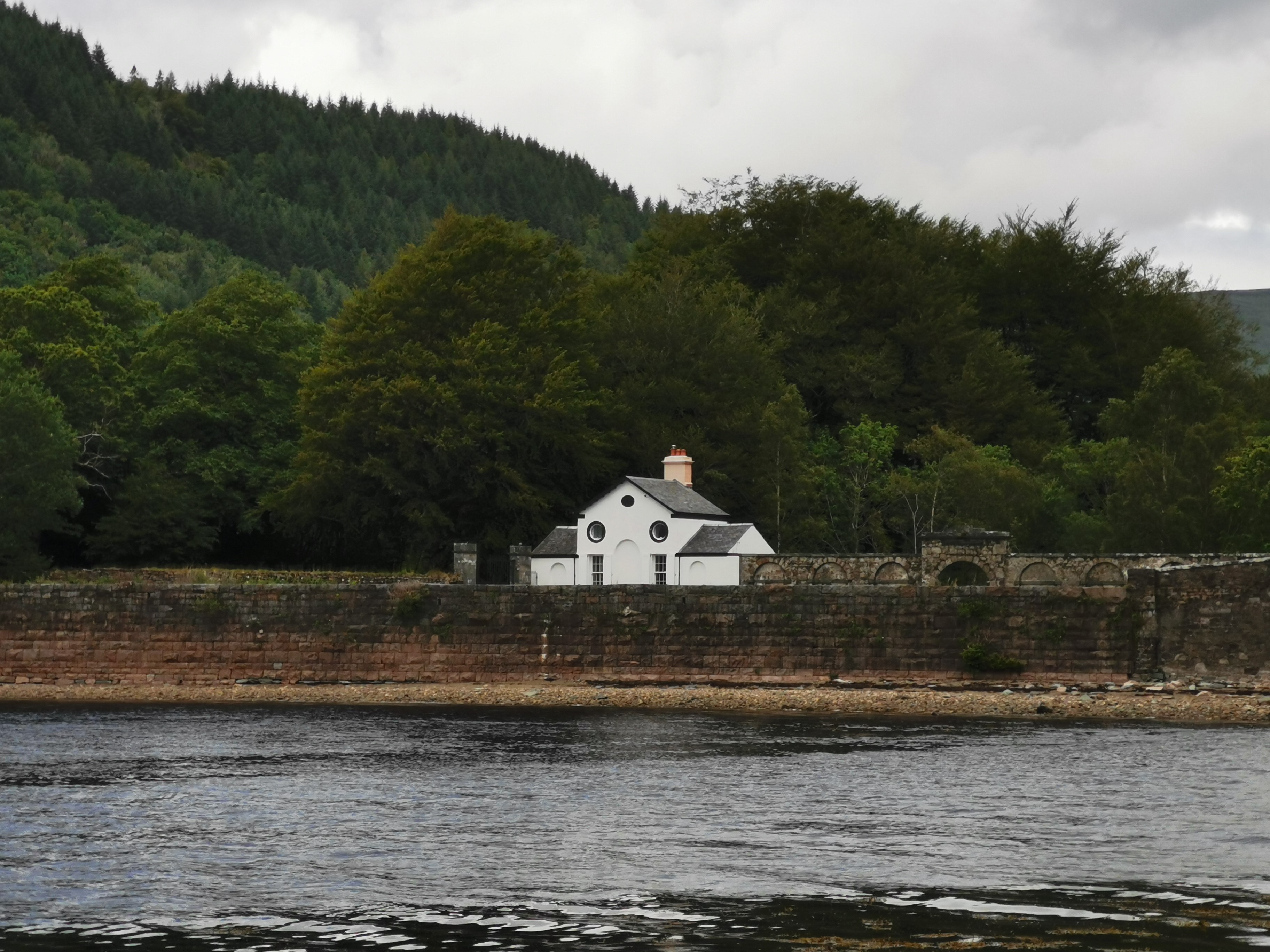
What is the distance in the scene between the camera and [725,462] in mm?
50406

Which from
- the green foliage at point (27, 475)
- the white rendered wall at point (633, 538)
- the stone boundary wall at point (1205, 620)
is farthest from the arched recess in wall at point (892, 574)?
the green foliage at point (27, 475)

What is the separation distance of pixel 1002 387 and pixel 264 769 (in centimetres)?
4334

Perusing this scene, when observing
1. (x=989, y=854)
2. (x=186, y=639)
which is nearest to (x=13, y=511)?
(x=186, y=639)

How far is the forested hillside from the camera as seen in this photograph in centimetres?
4788

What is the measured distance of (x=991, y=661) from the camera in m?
→ 33.6

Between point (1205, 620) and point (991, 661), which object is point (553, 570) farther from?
point (1205, 620)

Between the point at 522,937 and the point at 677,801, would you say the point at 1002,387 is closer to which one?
the point at 677,801

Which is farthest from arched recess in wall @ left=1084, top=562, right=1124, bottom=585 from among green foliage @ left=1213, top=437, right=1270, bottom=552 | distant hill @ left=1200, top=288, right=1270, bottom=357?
distant hill @ left=1200, top=288, right=1270, bottom=357

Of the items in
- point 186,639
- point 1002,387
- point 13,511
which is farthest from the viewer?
point 1002,387

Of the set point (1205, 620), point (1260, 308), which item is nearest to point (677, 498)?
point (1205, 620)

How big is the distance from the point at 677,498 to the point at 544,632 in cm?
800

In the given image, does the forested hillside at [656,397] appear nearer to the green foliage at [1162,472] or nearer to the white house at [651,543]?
the green foliage at [1162,472]

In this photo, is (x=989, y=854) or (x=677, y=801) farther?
(x=677, y=801)

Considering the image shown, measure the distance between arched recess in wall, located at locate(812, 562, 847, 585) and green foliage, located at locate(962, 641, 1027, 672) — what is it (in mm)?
7606
